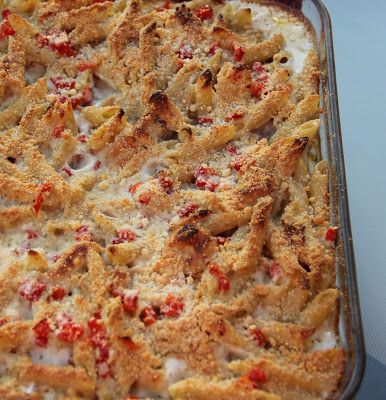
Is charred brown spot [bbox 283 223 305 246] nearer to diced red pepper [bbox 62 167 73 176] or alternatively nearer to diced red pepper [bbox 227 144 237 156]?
diced red pepper [bbox 227 144 237 156]

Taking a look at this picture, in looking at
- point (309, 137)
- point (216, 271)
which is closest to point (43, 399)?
point (216, 271)

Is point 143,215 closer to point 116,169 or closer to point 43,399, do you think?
point 116,169

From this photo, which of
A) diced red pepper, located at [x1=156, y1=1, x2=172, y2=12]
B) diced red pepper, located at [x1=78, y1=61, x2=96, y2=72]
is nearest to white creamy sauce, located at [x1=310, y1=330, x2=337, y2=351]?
diced red pepper, located at [x1=78, y1=61, x2=96, y2=72]

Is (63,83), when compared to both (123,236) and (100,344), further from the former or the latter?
(100,344)

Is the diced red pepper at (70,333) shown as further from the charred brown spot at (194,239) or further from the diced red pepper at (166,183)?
the diced red pepper at (166,183)

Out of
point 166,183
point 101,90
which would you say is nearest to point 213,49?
point 101,90

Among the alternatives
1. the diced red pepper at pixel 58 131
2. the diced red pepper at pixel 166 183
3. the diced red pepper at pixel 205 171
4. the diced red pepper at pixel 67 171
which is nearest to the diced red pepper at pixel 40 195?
the diced red pepper at pixel 67 171

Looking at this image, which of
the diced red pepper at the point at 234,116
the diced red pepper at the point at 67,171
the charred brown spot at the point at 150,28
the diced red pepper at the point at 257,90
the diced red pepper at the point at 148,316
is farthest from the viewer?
the charred brown spot at the point at 150,28
